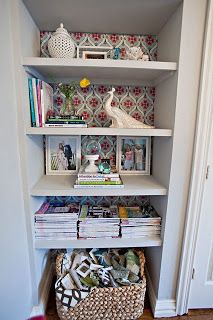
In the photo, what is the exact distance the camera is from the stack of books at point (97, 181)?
116cm

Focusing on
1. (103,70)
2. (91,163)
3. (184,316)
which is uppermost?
(103,70)

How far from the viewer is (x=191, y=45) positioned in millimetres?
999

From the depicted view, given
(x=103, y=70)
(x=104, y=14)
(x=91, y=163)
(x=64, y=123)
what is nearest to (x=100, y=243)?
(x=91, y=163)

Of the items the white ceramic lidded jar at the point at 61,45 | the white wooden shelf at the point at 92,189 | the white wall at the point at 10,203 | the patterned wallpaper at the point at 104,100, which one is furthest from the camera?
the patterned wallpaper at the point at 104,100

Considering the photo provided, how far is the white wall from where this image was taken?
3.03 feet

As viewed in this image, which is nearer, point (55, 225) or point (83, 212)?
point (55, 225)

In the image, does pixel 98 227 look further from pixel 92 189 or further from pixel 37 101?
pixel 37 101

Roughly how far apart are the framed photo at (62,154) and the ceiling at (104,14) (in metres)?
0.73

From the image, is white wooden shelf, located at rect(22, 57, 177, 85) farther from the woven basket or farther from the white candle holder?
the woven basket

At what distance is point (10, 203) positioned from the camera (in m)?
1.02

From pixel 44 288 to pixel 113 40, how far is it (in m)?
1.85

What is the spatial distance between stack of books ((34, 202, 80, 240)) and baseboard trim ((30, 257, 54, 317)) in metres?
0.43

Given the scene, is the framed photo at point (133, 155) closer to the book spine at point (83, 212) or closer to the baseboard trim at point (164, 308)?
the book spine at point (83, 212)

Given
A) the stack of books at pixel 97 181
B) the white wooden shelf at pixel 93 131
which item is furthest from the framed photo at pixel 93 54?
the stack of books at pixel 97 181
